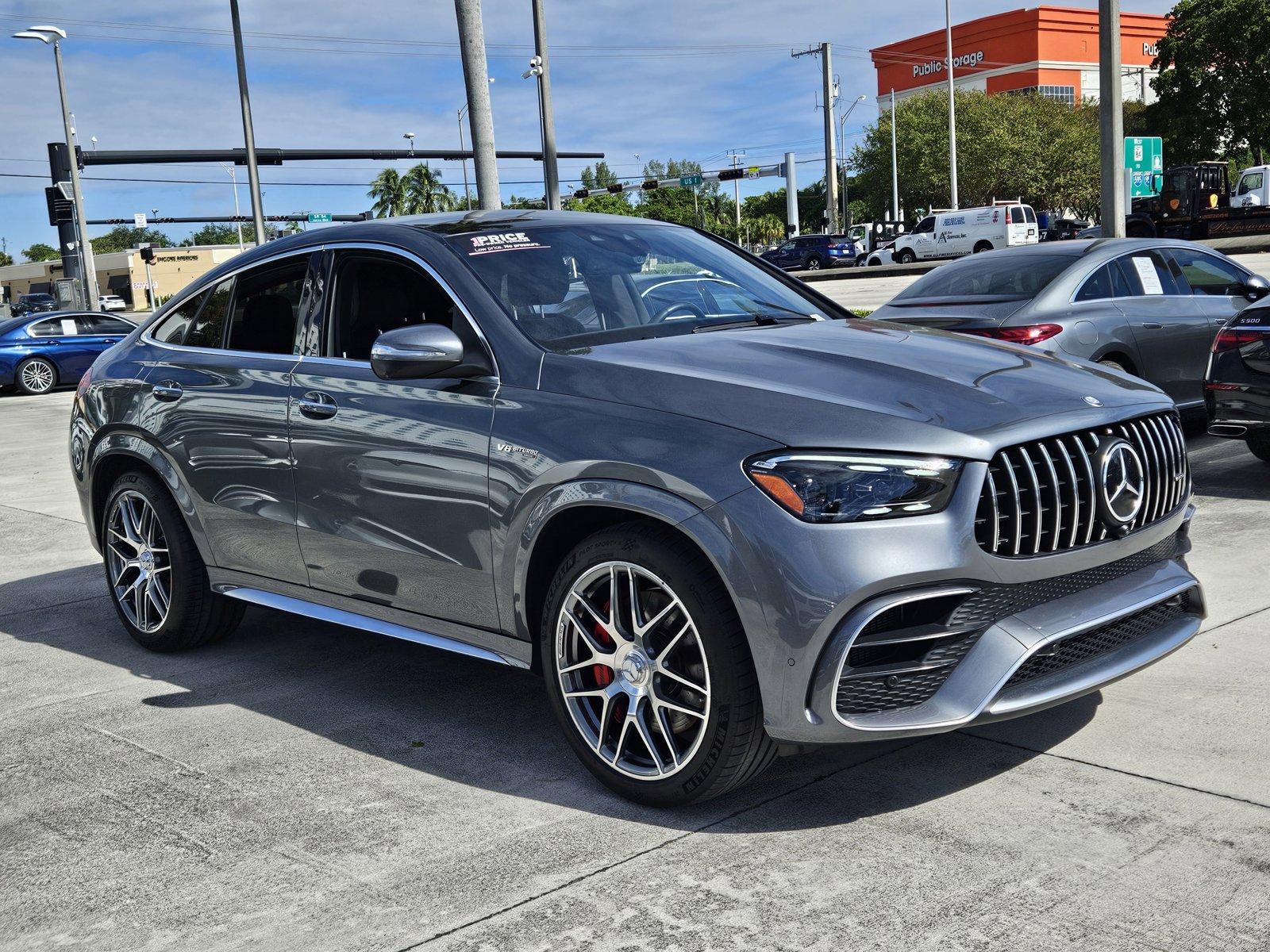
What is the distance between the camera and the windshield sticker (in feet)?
14.5

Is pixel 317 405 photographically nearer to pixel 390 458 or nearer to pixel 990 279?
pixel 390 458

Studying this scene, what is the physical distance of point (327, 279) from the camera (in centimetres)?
481

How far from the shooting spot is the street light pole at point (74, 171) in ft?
115

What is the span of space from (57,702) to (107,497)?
3.67ft

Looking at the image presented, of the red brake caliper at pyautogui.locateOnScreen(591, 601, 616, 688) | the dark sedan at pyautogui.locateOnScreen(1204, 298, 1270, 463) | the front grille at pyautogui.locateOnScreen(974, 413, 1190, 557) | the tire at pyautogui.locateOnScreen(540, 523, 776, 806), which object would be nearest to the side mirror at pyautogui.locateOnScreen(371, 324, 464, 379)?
the tire at pyautogui.locateOnScreen(540, 523, 776, 806)

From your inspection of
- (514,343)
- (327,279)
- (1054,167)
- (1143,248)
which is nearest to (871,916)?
(514,343)

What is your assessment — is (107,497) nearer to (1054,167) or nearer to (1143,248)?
(1143,248)

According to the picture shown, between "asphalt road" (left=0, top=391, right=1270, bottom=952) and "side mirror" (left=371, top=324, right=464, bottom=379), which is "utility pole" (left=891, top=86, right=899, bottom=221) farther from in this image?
"side mirror" (left=371, top=324, right=464, bottom=379)

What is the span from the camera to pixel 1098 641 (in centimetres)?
354

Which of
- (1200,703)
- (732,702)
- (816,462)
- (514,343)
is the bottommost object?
(1200,703)

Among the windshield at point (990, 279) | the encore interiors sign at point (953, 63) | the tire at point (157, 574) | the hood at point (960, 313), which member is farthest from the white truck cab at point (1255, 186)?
the encore interiors sign at point (953, 63)

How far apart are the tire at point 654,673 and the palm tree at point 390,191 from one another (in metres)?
93.5

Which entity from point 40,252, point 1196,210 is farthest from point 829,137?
point 40,252

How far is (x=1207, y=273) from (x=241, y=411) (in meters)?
7.46
